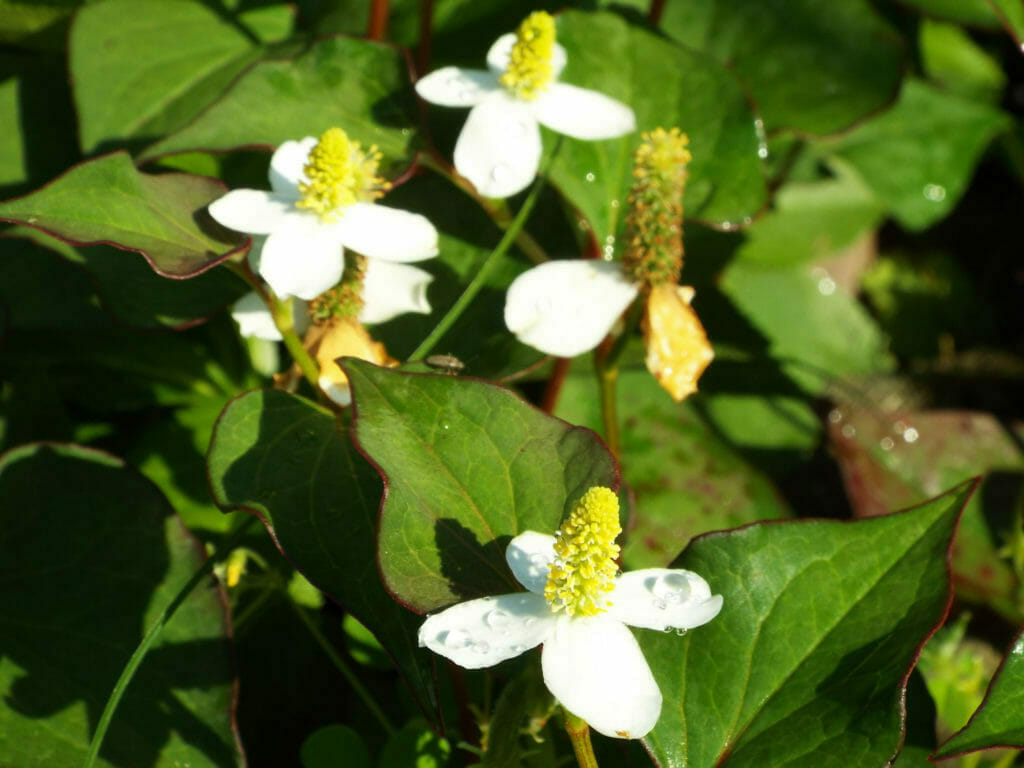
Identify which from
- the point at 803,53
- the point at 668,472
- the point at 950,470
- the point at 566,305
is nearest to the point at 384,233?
the point at 566,305

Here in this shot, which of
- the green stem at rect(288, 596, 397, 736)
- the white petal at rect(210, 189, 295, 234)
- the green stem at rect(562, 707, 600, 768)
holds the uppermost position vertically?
the white petal at rect(210, 189, 295, 234)

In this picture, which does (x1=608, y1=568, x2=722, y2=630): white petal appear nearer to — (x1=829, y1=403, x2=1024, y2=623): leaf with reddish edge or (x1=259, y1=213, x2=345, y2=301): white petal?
(x1=259, y1=213, x2=345, y2=301): white petal

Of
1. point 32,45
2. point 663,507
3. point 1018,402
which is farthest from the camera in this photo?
point 1018,402

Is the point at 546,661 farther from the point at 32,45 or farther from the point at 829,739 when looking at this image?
the point at 32,45

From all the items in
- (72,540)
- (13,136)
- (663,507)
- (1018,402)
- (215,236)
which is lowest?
(1018,402)

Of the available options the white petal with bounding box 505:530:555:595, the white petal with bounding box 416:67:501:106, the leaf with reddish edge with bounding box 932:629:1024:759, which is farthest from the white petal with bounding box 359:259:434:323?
the leaf with reddish edge with bounding box 932:629:1024:759

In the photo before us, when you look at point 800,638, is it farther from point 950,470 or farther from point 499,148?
point 950,470

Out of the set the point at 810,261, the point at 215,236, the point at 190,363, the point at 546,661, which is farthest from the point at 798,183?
the point at 546,661
